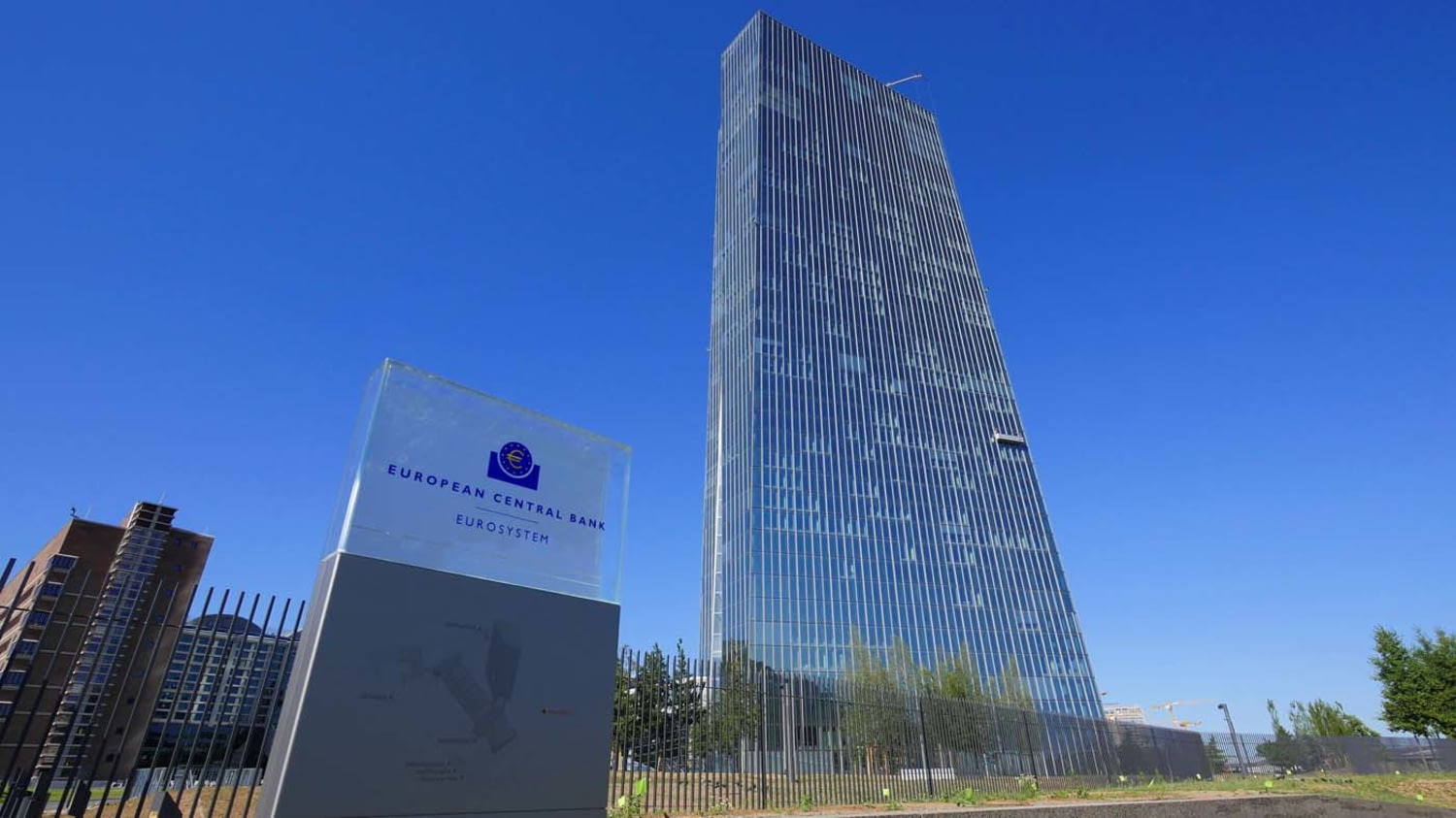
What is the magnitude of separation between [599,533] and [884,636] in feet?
195

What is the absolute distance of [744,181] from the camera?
8144cm

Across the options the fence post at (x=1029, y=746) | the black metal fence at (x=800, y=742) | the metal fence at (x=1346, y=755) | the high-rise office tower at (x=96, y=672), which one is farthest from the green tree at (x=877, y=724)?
the metal fence at (x=1346, y=755)

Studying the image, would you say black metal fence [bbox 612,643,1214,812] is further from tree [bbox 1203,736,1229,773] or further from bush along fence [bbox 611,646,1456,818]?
tree [bbox 1203,736,1229,773]

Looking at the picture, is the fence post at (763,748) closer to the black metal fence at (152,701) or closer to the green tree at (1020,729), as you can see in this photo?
the black metal fence at (152,701)

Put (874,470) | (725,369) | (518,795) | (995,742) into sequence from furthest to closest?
(725,369) → (874,470) → (995,742) → (518,795)

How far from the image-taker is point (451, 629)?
4922 mm

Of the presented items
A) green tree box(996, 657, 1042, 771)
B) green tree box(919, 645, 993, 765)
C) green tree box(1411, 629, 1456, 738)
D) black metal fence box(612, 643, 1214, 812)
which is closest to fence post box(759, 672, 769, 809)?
black metal fence box(612, 643, 1214, 812)

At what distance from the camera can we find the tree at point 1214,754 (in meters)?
22.3

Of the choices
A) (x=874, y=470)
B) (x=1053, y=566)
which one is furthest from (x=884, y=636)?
(x=1053, y=566)

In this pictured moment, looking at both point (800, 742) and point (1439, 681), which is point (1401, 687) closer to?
point (1439, 681)

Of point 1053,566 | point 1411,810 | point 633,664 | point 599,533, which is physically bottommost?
point 1411,810

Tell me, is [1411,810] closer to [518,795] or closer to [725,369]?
[518,795]

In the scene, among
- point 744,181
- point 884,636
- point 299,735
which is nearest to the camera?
point 299,735

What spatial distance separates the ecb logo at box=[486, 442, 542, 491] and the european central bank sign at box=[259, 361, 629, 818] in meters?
0.01
